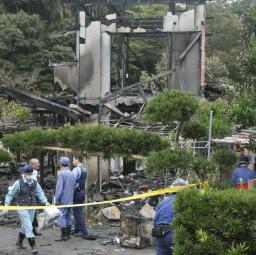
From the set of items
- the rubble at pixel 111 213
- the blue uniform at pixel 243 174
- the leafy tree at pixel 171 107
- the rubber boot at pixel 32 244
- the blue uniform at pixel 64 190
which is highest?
the leafy tree at pixel 171 107

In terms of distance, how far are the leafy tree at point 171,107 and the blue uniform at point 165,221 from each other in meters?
2.54

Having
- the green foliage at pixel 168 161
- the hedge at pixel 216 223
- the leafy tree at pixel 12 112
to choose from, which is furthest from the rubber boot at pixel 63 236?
the leafy tree at pixel 12 112

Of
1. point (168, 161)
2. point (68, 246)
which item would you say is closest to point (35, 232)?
point (68, 246)

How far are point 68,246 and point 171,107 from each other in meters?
3.79

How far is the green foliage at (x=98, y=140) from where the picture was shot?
1232 centimetres

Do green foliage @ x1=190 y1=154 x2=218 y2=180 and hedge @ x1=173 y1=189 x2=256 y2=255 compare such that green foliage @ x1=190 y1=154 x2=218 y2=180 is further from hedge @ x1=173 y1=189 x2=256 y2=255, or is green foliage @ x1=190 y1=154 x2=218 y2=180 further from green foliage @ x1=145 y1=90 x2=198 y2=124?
hedge @ x1=173 y1=189 x2=256 y2=255

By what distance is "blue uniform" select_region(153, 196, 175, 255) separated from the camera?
310 inches

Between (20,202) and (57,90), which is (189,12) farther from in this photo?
(20,202)

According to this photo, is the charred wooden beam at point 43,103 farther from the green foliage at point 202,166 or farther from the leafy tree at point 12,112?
the green foliage at point 202,166

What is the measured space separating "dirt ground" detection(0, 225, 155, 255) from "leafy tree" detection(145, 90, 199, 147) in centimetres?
273

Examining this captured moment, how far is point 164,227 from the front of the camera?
7.87 metres

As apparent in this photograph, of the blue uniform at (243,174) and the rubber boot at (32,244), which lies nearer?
the rubber boot at (32,244)

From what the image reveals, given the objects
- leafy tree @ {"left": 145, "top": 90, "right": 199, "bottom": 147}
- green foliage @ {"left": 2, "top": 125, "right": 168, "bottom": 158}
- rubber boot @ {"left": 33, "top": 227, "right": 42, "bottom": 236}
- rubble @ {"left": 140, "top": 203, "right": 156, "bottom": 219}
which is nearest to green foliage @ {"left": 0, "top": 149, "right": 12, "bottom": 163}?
green foliage @ {"left": 2, "top": 125, "right": 168, "bottom": 158}

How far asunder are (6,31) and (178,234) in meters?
31.9
